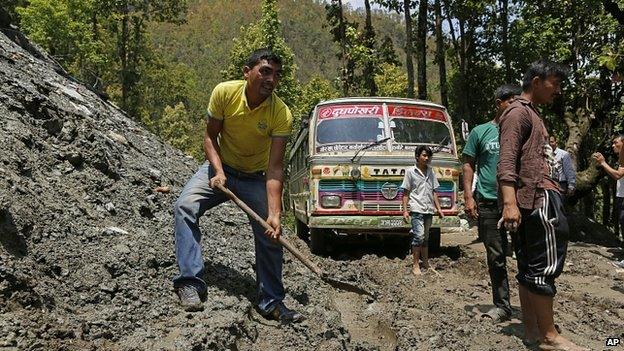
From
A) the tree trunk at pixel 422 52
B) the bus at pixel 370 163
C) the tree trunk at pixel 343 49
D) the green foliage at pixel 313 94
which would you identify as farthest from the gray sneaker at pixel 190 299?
the green foliage at pixel 313 94

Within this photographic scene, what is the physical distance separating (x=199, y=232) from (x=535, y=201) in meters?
2.35

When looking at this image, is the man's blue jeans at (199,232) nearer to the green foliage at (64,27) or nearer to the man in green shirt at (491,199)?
the man in green shirt at (491,199)

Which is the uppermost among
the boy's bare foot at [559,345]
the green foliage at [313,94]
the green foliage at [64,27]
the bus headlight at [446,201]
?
the green foliage at [64,27]

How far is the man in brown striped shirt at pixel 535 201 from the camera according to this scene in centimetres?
378

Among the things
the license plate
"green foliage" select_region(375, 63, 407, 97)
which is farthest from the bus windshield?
"green foliage" select_region(375, 63, 407, 97)

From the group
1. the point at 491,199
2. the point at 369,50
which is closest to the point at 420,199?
the point at 491,199

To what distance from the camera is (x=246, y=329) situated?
12.2ft

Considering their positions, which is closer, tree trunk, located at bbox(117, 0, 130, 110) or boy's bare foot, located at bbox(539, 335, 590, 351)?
boy's bare foot, located at bbox(539, 335, 590, 351)

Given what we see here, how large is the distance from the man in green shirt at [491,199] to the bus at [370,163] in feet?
8.76

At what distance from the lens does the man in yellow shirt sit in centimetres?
396

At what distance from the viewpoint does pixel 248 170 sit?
14.0ft

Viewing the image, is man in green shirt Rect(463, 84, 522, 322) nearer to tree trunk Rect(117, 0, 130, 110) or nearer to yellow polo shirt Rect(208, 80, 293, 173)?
yellow polo shirt Rect(208, 80, 293, 173)

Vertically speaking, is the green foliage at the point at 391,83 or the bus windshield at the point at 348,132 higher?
the bus windshield at the point at 348,132

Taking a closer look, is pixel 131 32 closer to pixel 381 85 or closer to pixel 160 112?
pixel 381 85
